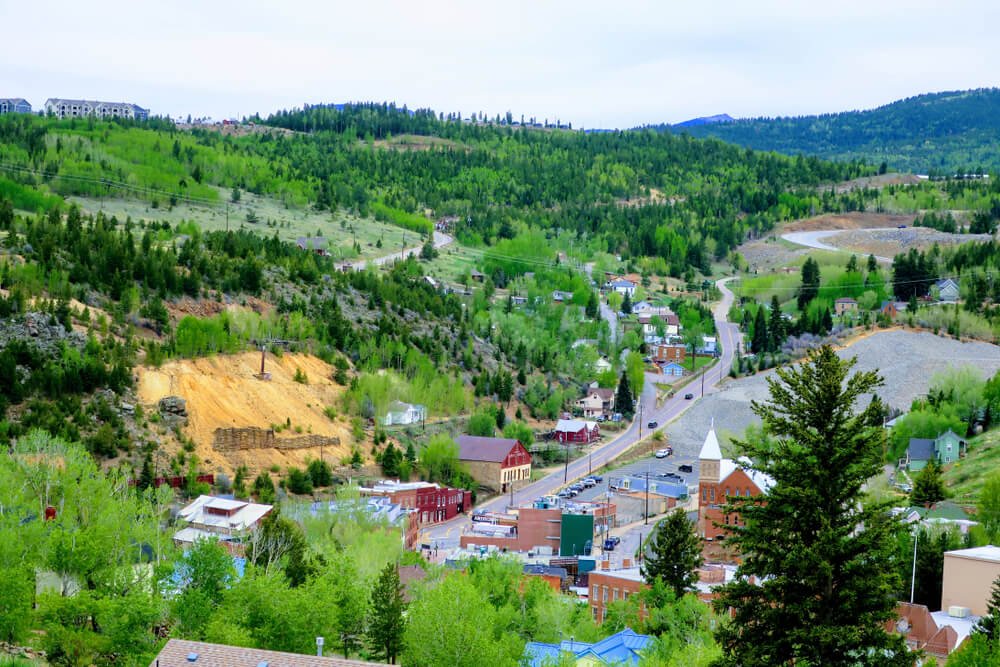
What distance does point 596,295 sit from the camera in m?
137

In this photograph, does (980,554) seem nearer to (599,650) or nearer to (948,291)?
(599,650)

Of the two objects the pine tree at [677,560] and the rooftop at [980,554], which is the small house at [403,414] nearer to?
the pine tree at [677,560]

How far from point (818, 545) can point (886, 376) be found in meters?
80.1

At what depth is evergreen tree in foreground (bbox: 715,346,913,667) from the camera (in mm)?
25438

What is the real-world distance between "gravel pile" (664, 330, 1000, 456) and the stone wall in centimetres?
2775

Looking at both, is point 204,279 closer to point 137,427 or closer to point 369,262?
point 137,427

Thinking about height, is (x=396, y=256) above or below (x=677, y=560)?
above

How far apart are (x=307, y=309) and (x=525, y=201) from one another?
100 metres

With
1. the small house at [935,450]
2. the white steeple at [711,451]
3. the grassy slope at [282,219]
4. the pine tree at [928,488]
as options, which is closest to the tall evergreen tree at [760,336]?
the grassy slope at [282,219]

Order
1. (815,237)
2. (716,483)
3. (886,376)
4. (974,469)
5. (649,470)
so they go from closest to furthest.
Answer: (716,483), (974,469), (649,470), (886,376), (815,237)

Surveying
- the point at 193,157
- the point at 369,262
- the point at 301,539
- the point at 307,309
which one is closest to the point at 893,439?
the point at 307,309

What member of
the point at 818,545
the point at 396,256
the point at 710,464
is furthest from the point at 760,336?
the point at 818,545

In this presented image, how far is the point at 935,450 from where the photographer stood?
81.9 m

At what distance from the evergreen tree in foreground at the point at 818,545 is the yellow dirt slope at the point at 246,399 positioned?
48.6 m
